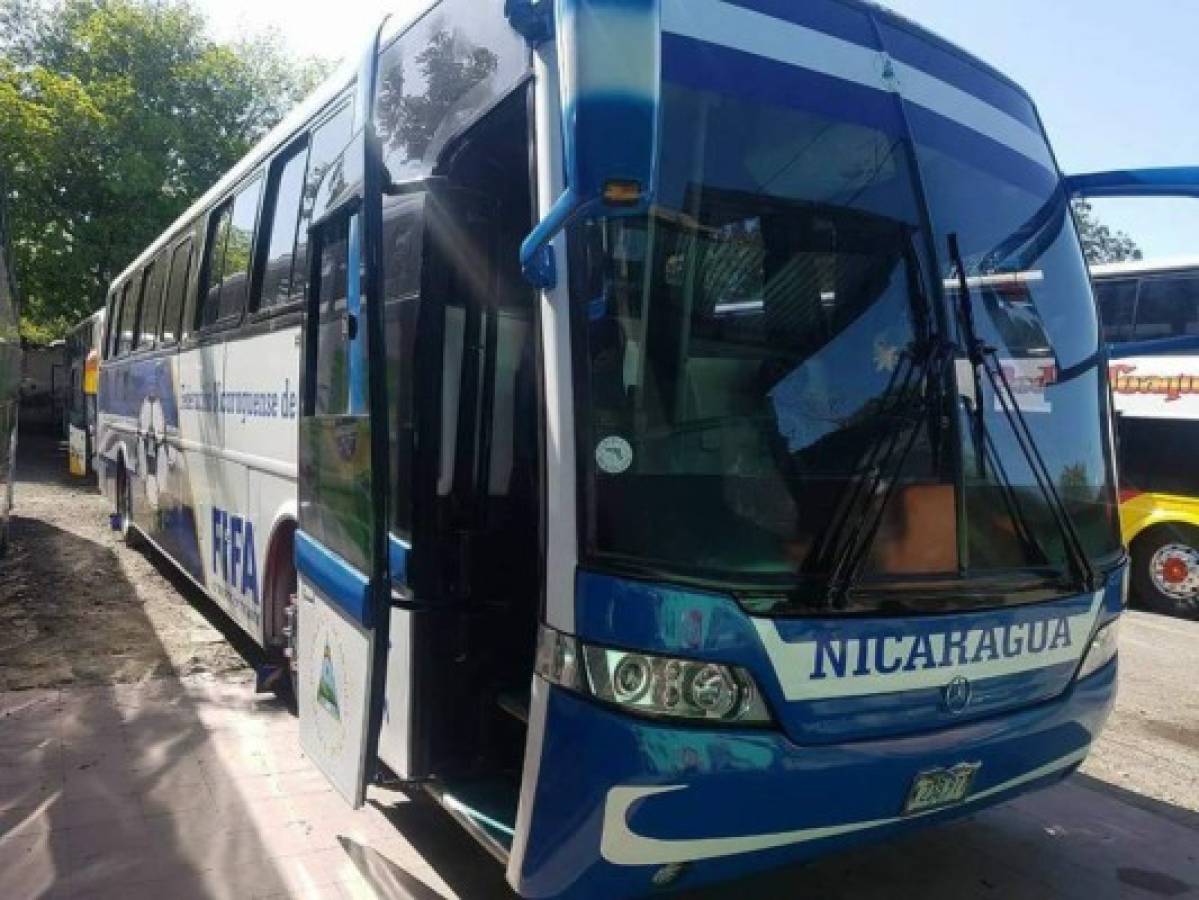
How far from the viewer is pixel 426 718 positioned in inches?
127

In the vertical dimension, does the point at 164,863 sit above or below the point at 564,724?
below

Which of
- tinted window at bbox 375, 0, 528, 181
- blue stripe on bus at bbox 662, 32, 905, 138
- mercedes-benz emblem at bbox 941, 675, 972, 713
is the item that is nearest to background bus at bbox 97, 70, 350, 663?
tinted window at bbox 375, 0, 528, 181

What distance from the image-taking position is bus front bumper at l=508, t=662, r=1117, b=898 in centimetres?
244

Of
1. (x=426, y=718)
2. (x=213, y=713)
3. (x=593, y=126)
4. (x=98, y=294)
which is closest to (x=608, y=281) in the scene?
(x=593, y=126)

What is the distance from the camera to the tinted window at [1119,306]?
1186cm

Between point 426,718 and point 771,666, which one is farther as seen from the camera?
point 426,718

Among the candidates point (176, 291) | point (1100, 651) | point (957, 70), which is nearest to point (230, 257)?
point (176, 291)

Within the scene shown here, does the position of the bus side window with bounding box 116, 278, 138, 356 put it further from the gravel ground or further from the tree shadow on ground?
the gravel ground

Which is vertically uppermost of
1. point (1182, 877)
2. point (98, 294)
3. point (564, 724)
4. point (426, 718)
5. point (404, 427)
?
point (98, 294)

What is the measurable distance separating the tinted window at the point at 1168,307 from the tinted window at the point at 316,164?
400 inches

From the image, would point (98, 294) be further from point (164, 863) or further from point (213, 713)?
point (164, 863)

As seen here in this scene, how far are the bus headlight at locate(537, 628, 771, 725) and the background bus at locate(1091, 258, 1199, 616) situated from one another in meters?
8.98

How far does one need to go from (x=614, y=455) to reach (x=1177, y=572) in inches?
385

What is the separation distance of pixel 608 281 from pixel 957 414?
114 cm
